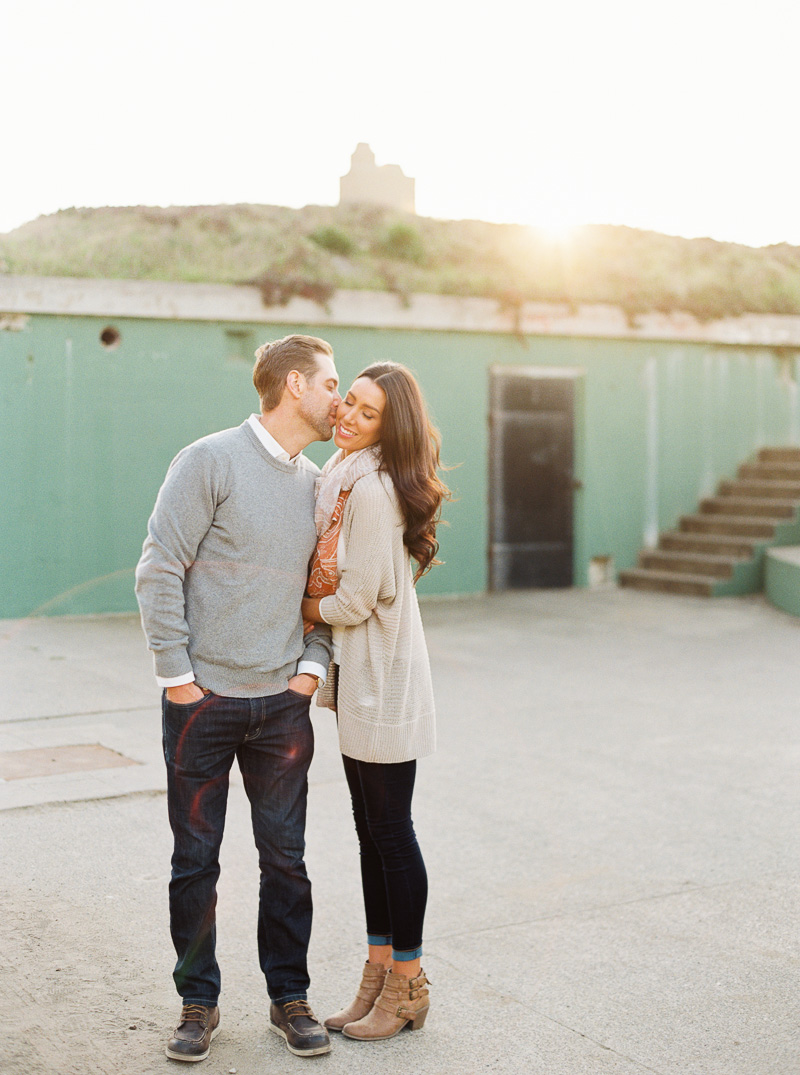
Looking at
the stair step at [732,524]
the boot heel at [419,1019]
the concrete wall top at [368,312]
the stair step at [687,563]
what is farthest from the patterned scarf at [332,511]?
the stair step at [732,524]

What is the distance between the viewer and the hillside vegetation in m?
13.1

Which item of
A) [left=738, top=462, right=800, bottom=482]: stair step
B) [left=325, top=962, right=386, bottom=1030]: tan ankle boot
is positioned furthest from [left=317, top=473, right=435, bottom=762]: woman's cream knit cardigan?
[left=738, top=462, right=800, bottom=482]: stair step

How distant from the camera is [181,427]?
11.6m

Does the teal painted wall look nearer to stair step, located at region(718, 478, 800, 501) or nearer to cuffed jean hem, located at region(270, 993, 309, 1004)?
stair step, located at region(718, 478, 800, 501)

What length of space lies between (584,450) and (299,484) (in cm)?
1073

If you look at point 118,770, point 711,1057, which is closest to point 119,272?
point 118,770

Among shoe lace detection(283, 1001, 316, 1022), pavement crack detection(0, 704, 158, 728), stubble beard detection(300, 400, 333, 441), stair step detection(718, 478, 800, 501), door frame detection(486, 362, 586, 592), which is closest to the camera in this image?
shoe lace detection(283, 1001, 316, 1022)

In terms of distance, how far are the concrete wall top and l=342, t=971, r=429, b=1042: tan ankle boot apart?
8681 millimetres

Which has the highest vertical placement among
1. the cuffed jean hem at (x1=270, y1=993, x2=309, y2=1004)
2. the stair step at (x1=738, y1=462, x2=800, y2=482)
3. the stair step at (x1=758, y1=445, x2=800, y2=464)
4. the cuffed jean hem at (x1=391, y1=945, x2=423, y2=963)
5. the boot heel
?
the stair step at (x1=758, y1=445, x2=800, y2=464)

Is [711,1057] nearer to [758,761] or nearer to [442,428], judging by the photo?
[758,761]

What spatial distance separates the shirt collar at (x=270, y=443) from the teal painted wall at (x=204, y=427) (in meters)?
7.96

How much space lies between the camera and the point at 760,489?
14719 millimetres

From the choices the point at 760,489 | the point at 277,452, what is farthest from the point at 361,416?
the point at 760,489

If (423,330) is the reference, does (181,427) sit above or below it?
below
